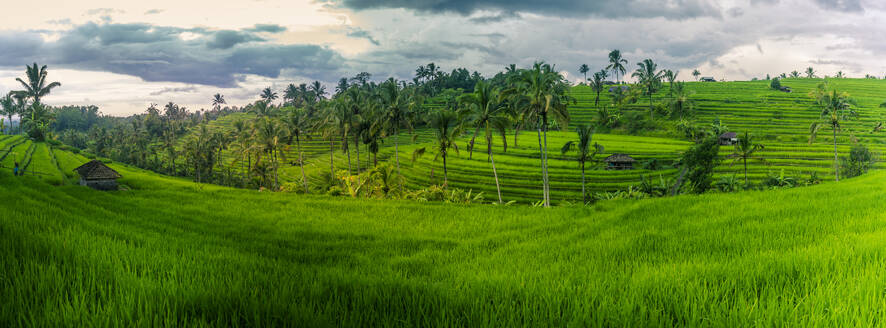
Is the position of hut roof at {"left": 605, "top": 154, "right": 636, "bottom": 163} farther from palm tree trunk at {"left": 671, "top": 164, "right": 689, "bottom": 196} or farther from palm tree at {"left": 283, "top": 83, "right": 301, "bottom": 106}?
palm tree at {"left": 283, "top": 83, "right": 301, "bottom": 106}

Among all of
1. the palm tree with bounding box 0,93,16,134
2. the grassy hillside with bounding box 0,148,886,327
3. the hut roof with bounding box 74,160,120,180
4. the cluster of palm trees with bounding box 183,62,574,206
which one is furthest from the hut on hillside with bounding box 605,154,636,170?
the palm tree with bounding box 0,93,16,134

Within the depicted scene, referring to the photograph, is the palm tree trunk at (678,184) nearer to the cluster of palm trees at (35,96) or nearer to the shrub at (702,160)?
the shrub at (702,160)

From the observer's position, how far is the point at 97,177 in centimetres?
3719

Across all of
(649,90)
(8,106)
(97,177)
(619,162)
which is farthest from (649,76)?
(8,106)

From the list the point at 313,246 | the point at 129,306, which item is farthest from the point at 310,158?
the point at 129,306

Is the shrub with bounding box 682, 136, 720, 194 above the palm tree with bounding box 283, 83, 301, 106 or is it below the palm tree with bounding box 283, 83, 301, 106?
below

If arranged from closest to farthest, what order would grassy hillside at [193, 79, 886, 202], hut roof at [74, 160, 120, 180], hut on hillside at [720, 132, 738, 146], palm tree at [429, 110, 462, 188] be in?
palm tree at [429, 110, 462, 188] → hut roof at [74, 160, 120, 180] → grassy hillside at [193, 79, 886, 202] → hut on hillside at [720, 132, 738, 146]

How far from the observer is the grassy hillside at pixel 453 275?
7.00 feet

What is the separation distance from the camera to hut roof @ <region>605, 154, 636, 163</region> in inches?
2062

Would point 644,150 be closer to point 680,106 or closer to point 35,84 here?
point 680,106

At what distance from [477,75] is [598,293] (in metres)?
135

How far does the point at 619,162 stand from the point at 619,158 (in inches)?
33.6

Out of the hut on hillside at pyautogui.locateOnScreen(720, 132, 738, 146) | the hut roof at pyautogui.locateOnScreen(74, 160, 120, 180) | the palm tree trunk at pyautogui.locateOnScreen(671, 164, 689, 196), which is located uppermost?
the hut on hillside at pyautogui.locateOnScreen(720, 132, 738, 146)

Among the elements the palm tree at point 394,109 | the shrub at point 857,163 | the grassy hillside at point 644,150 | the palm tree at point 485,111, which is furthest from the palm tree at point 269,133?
the shrub at point 857,163
